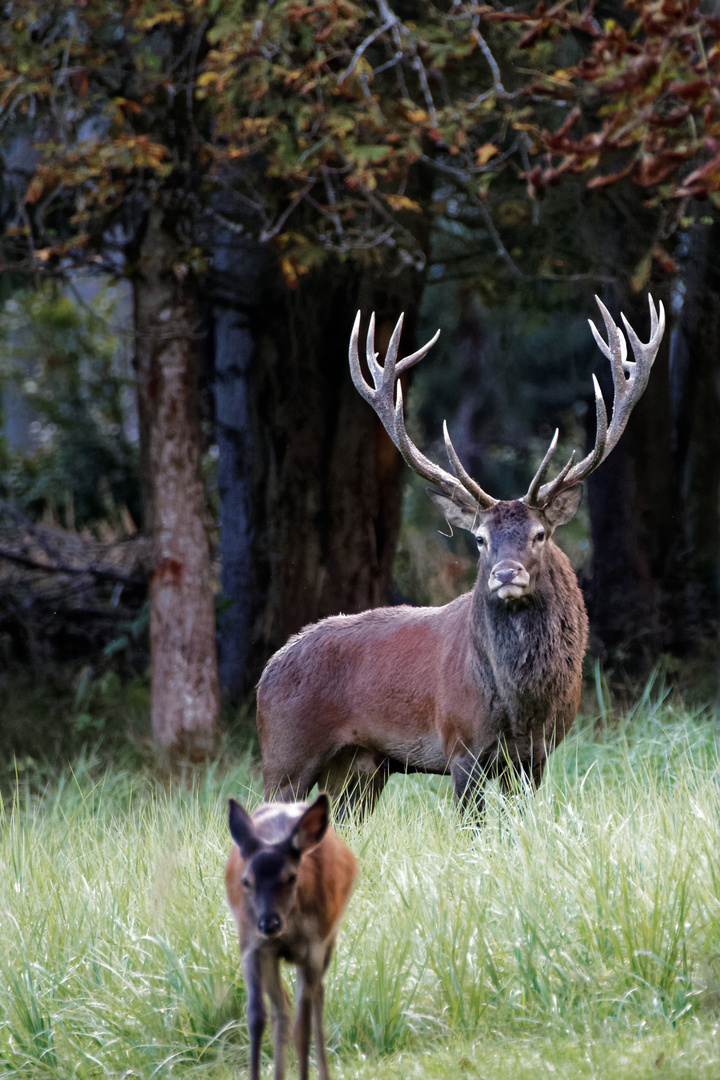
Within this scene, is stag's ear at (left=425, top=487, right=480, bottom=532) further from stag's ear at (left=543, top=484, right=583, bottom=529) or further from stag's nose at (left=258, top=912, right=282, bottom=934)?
stag's nose at (left=258, top=912, right=282, bottom=934)

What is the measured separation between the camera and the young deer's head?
96.0 inches

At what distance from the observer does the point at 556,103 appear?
28.1 ft

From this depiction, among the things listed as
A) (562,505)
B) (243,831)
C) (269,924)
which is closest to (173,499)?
(562,505)

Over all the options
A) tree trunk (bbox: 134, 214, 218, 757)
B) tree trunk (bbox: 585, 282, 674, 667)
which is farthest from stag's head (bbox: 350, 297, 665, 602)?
tree trunk (bbox: 585, 282, 674, 667)

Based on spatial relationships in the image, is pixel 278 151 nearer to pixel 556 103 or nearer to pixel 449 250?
pixel 556 103

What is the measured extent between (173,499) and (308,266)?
1696 mm

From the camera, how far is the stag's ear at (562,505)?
205 inches

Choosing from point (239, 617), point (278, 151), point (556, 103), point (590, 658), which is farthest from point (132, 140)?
point (590, 658)

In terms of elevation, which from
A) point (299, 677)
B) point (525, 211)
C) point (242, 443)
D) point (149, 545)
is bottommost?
point (299, 677)

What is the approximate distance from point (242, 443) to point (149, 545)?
2.16m

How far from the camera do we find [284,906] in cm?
246

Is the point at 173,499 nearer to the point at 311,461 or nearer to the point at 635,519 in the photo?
the point at 311,461

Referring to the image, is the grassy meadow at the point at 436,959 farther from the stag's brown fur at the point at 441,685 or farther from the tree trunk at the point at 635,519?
the tree trunk at the point at 635,519

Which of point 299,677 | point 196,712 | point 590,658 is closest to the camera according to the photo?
point 299,677
